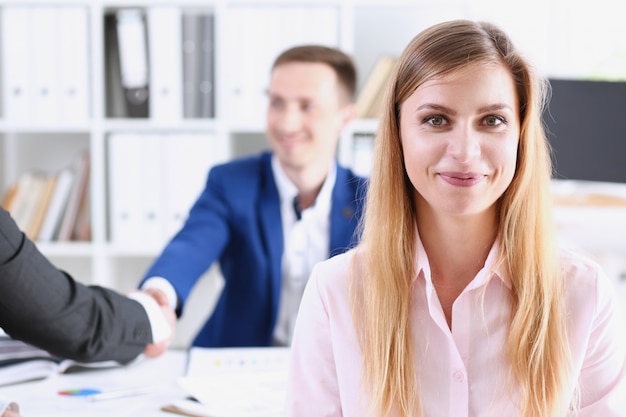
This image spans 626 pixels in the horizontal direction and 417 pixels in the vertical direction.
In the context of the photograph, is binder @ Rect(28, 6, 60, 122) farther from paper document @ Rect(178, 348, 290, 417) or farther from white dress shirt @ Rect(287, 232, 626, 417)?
white dress shirt @ Rect(287, 232, 626, 417)

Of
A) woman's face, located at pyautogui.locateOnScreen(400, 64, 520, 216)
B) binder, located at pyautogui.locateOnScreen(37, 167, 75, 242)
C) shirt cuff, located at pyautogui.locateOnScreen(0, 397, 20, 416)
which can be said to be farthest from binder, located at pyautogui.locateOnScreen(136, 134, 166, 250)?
woman's face, located at pyautogui.locateOnScreen(400, 64, 520, 216)

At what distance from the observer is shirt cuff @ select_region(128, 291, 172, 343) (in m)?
1.76

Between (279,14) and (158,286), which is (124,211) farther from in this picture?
(158,286)

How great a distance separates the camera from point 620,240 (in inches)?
115

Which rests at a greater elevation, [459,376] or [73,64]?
[73,64]

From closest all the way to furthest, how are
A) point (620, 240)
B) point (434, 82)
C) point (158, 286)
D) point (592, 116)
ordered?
point (434, 82)
point (158, 286)
point (592, 116)
point (620, 240)

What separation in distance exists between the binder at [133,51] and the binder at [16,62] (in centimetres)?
33

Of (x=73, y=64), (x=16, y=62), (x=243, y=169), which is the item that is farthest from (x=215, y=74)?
(x=243, y=169)

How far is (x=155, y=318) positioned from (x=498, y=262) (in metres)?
0.83

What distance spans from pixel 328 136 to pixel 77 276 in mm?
1465

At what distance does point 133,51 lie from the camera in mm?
3068

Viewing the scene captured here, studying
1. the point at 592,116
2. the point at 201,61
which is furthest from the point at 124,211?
the point at 592,116

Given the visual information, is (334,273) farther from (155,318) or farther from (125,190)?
(125,190)

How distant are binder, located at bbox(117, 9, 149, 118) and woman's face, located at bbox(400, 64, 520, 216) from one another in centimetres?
205
